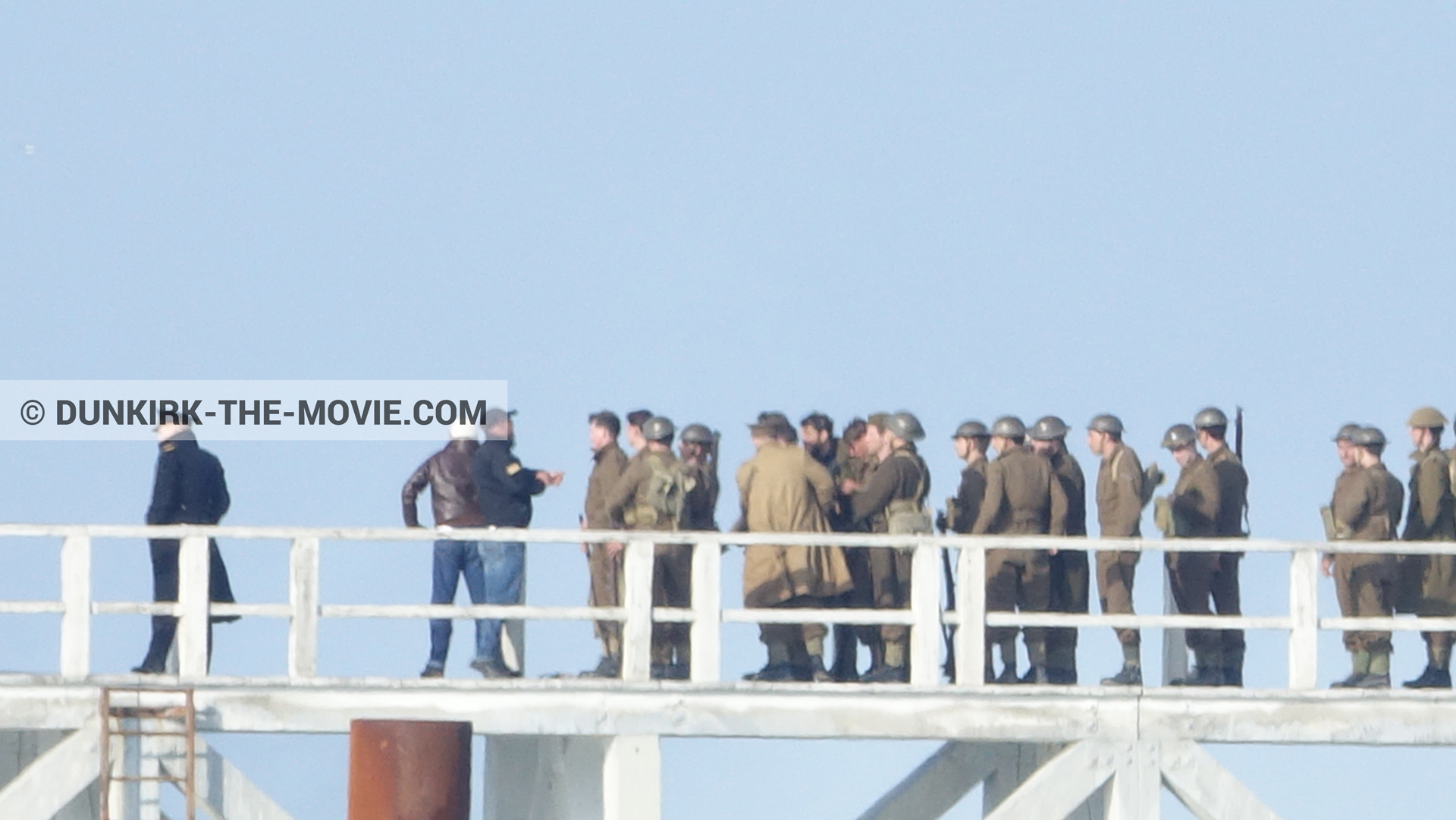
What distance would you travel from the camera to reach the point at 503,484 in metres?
19.8

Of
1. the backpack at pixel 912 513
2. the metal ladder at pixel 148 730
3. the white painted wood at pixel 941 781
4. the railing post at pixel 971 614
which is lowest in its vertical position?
the white painted wood at pixel 941 781

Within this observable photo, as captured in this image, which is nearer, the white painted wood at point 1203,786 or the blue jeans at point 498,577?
the white painted wood at point 1203,786

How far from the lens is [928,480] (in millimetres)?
19906

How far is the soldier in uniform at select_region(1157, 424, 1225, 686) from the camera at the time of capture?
20094 mm

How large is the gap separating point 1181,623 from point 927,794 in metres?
3.25

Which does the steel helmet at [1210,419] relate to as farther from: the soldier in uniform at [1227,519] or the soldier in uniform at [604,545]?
the soldier in uniform at [604,545]

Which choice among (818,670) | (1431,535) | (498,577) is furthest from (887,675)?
(1431,535)

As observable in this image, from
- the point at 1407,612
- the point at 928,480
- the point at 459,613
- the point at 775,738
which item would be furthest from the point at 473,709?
the point at 1407,612

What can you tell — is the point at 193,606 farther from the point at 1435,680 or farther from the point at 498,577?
the point at 1435,680

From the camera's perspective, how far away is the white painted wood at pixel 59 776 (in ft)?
60.7

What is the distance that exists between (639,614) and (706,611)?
1.43 feet

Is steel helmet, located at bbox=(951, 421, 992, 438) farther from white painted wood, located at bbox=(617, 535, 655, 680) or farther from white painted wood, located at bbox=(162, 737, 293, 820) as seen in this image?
white painted wood, located at bbox=(162, 737, 293, 820)

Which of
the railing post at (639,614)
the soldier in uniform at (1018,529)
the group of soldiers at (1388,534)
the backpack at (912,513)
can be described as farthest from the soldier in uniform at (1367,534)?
the railing post at (639,614)

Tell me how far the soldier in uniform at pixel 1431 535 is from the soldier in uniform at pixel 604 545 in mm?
5203
